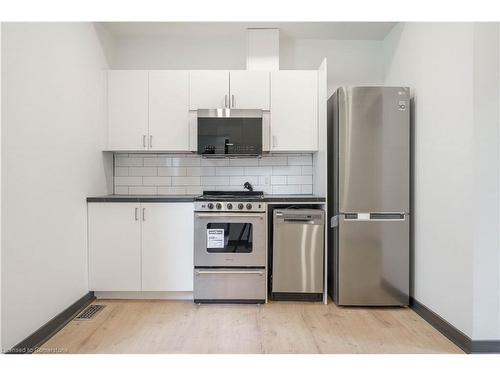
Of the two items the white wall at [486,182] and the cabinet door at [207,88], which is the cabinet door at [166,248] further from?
the white wall at [486,182]

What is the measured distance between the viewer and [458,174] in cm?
224

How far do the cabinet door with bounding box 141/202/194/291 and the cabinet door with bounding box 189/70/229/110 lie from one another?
3.48ft

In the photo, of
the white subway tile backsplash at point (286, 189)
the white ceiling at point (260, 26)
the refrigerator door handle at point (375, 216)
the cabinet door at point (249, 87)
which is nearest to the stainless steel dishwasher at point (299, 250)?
the refrigerator door handle at point (375, 216)

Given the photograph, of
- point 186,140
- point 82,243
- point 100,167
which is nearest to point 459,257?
point 186,140

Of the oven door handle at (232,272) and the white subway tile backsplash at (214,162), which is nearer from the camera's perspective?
the oven door handle at (232,272)

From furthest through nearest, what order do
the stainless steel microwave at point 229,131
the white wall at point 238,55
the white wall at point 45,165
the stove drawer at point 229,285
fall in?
the white wall at point 238,55 → the stainless steel microwave at point 229,131 → the stove drawer at point 229,285 → the white wall at point 45,165

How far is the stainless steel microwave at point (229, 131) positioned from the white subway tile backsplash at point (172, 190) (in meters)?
0.59

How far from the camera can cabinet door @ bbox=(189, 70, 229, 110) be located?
331 centimetres

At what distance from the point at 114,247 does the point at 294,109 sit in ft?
6.97

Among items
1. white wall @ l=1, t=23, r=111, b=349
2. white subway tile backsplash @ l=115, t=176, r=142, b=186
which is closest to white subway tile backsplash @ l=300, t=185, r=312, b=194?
white subway tile backsplash @ l=115, t=176, r=142, b=186

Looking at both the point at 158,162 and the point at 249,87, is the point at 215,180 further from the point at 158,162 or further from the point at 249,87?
the point at 249,87

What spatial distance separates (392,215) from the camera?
285 cm

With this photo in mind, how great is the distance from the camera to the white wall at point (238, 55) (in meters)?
3.61

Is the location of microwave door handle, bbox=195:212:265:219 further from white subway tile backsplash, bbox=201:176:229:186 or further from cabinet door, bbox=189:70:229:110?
cabinet door, bbox=189:70:229:110
